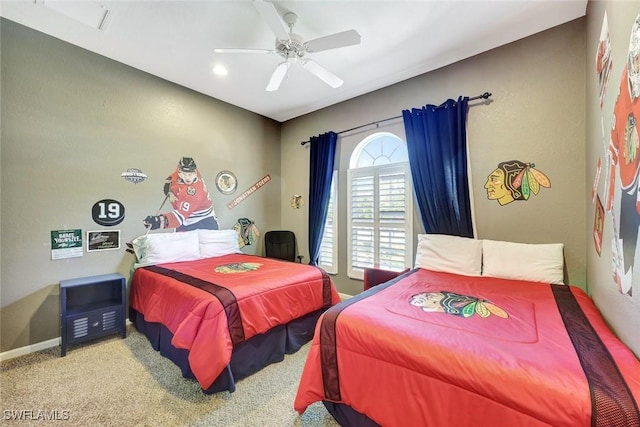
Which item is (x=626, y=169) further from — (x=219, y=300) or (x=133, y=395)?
(x=133, y=395)

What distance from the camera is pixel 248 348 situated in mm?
1990

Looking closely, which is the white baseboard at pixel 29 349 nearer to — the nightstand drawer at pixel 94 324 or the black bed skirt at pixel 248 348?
the nightstand drawer at pixel 94 324

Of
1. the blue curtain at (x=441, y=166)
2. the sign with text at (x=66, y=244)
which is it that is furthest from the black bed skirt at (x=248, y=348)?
the blue curtain at (x=441, y=166)

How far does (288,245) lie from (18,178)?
10.1ft

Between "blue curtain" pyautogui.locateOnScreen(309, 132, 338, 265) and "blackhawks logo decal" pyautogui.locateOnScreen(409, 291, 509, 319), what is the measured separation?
7.25 feet

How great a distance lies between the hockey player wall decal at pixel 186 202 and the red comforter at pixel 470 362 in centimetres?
269

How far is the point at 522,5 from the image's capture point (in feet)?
6.73

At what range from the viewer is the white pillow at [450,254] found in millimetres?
2377

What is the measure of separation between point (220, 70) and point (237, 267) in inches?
90.3

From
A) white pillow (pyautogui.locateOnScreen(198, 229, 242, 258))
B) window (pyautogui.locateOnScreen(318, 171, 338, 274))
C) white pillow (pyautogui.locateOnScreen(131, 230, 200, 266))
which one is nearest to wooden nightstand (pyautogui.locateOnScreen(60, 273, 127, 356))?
white pillow (pyautogui.locateOnScreen(131, 230, 200, 266))

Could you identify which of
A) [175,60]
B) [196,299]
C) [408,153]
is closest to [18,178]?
[175,60]

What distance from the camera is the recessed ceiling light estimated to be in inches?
115

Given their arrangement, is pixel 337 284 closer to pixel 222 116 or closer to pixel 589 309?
pixel 589 309

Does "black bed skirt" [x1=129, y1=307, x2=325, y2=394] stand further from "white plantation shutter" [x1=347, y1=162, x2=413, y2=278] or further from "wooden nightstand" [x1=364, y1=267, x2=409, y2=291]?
"white plantation shutter" [x1=347, y1=162, x2=413, y2=278]
